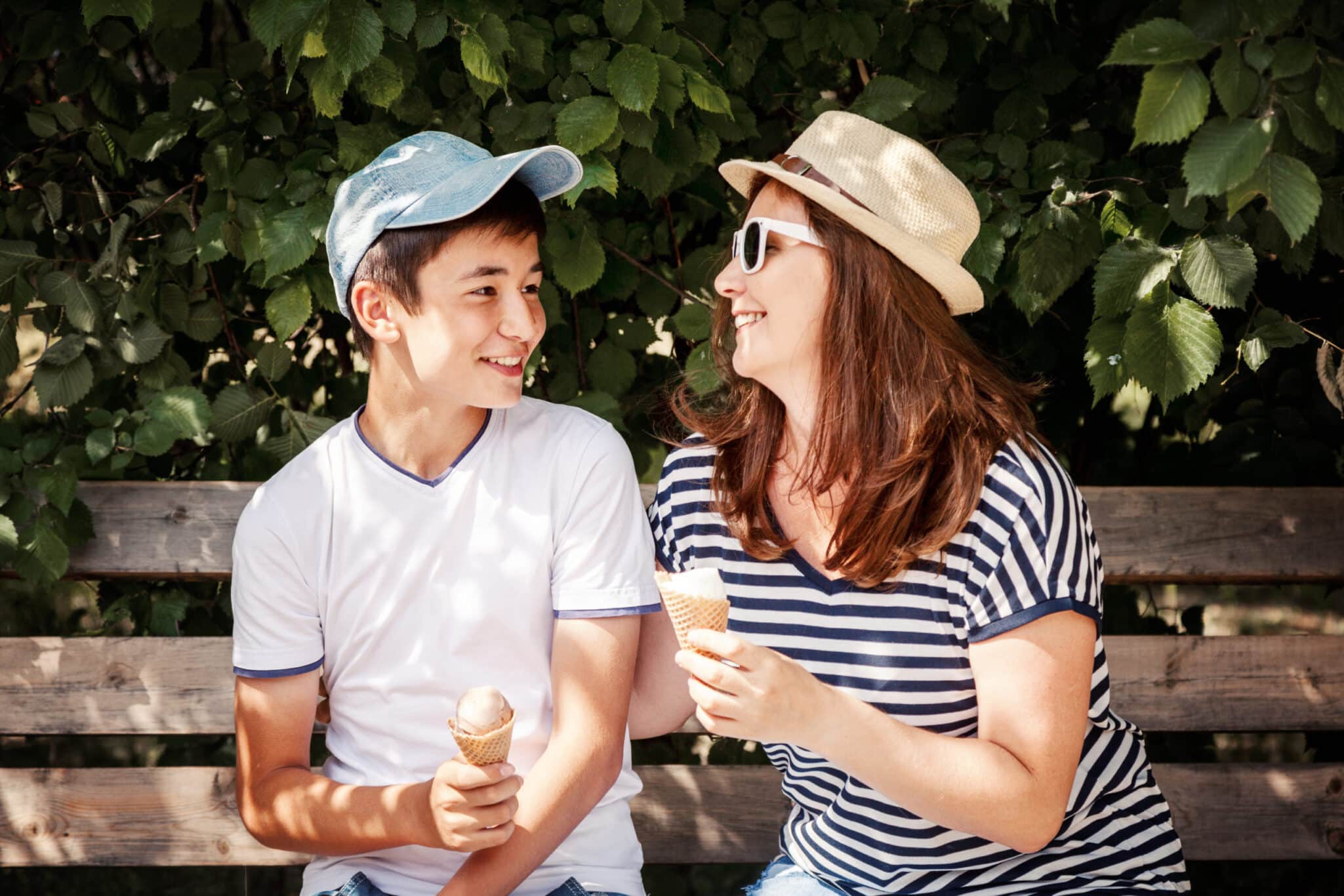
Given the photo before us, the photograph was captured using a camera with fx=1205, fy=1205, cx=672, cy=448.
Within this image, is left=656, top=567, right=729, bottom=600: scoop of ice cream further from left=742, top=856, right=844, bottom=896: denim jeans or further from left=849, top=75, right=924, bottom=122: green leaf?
left=849, top=75, right=924, bottom=122: green leaf

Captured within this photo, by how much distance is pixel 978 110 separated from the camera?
121 inches

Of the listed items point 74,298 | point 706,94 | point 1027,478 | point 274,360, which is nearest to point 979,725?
point 1027,478

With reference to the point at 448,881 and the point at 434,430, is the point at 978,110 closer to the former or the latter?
the point at 434,430

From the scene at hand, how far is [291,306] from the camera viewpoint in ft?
9.21

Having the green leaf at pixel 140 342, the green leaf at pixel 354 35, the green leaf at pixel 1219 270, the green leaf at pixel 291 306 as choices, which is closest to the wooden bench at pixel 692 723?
the green leaf at pixel 140 342

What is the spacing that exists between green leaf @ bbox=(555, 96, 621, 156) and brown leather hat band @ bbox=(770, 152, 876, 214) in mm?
479

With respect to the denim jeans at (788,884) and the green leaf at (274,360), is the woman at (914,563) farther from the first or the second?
the green leaf at (274,360)

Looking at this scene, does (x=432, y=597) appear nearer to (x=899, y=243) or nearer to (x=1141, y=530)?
(x=899, y=243)

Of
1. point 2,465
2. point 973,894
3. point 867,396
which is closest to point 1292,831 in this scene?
point 973,894

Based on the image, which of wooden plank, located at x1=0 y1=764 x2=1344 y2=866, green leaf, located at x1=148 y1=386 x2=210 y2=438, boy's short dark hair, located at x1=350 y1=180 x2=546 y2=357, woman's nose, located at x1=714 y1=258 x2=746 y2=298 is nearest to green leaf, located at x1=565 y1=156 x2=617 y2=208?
boy's short dark hair, located at x1=350 y1=180 x2=546 y2=357

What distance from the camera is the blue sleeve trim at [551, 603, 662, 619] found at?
2.22 metres

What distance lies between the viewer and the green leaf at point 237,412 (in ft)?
9.91

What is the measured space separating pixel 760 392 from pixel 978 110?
3.84ft

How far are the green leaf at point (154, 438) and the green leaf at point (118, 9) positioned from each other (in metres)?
0.91
